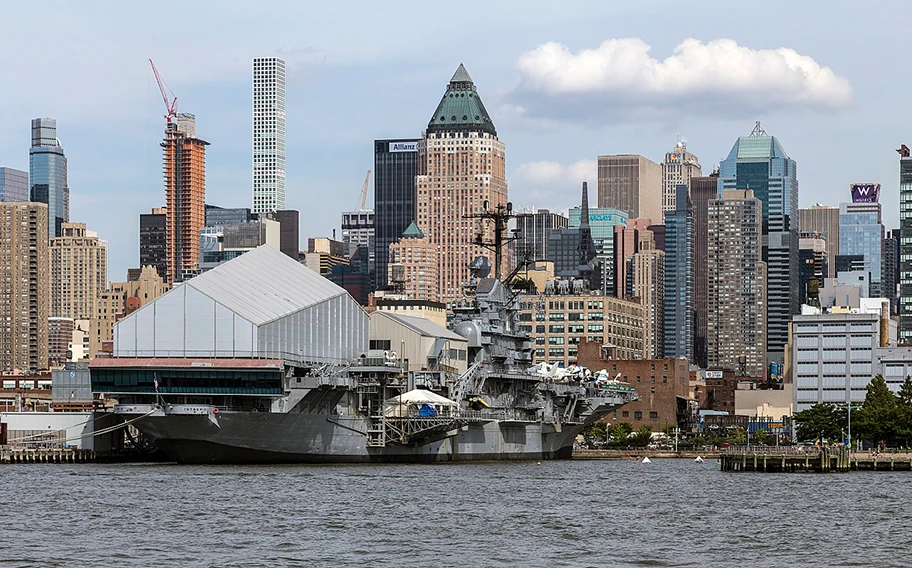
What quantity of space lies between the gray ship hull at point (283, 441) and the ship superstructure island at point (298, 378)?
12 cm

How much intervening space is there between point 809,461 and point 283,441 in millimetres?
46408

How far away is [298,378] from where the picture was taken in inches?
5266

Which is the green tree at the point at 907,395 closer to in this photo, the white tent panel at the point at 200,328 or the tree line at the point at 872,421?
the tree line at the point at 872,421

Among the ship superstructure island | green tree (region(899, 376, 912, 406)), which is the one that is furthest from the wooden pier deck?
green tree (region(899, 376, 912, 406))

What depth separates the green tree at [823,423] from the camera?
17388 centimetres

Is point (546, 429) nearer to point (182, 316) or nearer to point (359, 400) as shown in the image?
point (359, 400)

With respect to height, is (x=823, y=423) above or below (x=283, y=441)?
below

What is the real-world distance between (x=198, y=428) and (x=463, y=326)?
1307 inches

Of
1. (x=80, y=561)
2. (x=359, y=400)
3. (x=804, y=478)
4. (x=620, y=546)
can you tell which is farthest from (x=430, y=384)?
(x=80, y=561)

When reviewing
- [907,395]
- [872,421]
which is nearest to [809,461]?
[872,421]

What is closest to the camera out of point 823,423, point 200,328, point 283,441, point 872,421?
point 283,441

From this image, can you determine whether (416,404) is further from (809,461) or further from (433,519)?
(433,519)

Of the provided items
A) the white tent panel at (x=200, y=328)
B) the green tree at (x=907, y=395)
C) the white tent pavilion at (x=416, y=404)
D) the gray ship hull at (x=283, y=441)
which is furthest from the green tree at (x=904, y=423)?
the white tent panel at (x=200, y=328)

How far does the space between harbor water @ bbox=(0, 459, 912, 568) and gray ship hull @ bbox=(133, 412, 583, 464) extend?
257cm
